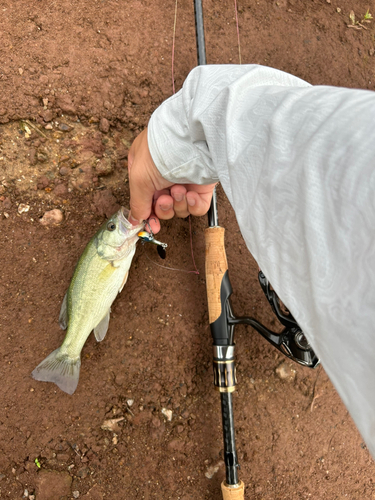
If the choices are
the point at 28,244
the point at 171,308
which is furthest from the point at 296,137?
the point at 28,244

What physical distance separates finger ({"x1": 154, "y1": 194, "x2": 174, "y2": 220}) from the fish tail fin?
3.57ft

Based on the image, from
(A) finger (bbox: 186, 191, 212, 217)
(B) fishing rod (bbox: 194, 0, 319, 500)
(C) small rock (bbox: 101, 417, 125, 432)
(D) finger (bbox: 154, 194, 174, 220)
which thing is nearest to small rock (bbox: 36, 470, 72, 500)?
(C) small rock (bbox: 101, 417, 125, 432)

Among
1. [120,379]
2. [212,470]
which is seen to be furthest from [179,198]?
[212,470]

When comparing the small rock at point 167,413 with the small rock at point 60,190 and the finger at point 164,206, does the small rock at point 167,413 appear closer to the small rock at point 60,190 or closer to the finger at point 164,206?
the finger at point 164,206

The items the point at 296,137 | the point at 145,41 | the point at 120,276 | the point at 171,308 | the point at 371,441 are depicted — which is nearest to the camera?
the point at 371,441

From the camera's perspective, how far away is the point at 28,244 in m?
2.39

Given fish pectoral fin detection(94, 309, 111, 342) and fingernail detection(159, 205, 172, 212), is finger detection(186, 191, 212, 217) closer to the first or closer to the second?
fingernail detection(159, 205, 172, 212)

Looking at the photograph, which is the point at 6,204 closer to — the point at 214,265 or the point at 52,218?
the point at 52,218

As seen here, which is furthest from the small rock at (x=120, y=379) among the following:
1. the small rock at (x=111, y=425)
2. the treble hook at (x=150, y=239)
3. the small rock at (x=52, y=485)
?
the treble hook at (x=150, y=239)

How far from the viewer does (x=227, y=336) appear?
2131 mm

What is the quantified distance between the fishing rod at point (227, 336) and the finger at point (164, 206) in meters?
0.28

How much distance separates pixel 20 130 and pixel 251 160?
206 centimetres

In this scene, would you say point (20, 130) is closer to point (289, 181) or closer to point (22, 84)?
point (22, 84)

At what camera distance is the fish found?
85.0 inches
